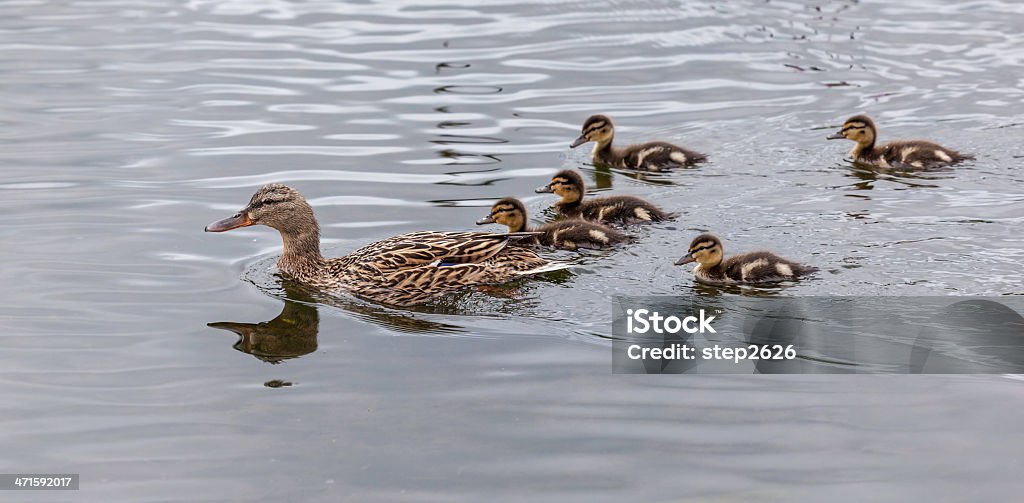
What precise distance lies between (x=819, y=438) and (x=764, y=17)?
30.4 ft

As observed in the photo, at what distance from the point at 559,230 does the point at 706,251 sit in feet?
3.41

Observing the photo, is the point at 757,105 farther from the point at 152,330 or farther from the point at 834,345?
the point at 152,330

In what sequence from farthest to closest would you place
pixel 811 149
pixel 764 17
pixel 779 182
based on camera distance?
1. pixel 764 17
2. pixel 811 149
3. pixel 779 182

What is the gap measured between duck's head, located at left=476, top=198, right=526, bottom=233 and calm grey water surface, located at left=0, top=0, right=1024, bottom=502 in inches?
13.4

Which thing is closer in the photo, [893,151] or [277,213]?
[277,213]

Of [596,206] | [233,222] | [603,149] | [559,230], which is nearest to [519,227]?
[559,230]

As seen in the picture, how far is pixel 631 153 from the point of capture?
9312mm

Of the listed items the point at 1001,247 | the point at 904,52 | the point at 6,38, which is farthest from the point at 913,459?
the point at 6,38

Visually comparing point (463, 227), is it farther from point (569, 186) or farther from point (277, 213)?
point (277, 213)

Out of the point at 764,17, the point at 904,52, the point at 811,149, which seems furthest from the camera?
the point at 764,17

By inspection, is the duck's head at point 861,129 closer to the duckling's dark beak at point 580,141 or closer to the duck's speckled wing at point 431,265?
the duckling's dark beak at point 580,141

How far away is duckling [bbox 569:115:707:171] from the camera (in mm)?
9078

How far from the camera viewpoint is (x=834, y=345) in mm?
5812

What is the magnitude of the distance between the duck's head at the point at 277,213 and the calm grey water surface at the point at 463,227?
295 mm
